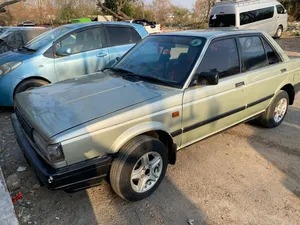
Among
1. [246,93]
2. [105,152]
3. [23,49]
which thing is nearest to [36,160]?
[105,152]

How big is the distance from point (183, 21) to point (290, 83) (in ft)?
90.3

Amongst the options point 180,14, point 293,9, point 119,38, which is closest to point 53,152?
point 119,38

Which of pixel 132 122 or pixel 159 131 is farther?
pixel 159 131

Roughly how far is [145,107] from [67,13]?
3019 centimetres

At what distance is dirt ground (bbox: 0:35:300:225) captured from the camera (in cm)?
254

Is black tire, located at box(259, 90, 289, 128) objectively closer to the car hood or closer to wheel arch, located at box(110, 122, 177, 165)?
wheel arch, located at box(110, 122, 177, 165)

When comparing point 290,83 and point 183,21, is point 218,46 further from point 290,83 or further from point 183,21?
point 183,21

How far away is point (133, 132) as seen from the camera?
97.3 inches

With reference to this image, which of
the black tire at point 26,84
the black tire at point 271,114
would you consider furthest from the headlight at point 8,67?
the black tire at point 271,114

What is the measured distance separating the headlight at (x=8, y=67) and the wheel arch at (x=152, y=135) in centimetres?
345

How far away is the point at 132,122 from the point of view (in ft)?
8.11

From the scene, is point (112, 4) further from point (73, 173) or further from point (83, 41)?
point (73, 173)

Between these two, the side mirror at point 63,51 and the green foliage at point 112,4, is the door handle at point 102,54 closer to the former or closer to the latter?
the side mirror at point 63,51

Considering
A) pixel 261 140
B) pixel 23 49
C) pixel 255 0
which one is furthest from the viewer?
pixel 255 0
